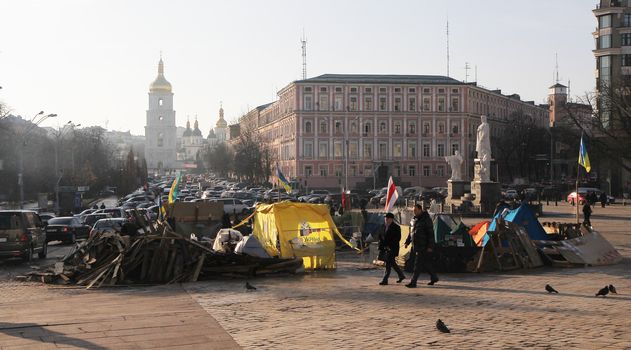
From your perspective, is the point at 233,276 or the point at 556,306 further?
the point at 233,276

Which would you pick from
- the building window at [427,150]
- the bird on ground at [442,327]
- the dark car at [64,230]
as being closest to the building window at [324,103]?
the building window at [427,150]

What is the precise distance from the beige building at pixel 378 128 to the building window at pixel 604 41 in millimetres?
22850

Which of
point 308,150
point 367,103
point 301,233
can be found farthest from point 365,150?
point 301,233

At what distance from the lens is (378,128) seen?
98.2 m

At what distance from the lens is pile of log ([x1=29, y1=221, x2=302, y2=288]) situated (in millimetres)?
18125

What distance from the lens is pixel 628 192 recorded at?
75.1 meters

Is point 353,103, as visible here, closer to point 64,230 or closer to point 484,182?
point 484,182

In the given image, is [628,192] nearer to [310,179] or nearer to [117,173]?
[310,179]

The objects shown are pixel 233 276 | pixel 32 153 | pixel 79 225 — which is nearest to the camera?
pixel 233 276

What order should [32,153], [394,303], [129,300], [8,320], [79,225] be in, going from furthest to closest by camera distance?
[32,153] < [79,225] < [129,300] < [394,303] < [8,320]

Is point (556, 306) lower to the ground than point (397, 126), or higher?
lower

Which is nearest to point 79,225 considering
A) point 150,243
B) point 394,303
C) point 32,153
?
point 150,243

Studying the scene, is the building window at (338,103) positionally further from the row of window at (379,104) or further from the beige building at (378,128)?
the beige building at (378,128)

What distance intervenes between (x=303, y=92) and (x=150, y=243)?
7907cm
